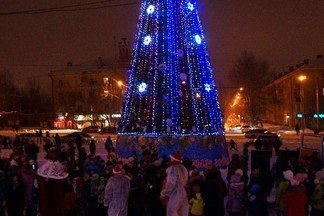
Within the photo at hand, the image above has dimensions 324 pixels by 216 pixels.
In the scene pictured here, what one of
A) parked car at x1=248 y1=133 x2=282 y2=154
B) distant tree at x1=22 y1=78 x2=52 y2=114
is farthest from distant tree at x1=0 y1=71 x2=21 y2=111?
parked car at x1=248 y1=133 x2=282 y2=154

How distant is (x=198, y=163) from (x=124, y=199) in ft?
43.5

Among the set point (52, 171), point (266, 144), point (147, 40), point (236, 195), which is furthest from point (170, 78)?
point (52, 171)

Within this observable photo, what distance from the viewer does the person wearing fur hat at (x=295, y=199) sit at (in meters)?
10.6

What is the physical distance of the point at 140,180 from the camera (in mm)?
12648

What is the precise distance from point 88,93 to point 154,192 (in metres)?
88.3

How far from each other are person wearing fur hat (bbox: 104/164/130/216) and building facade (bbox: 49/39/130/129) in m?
75.1

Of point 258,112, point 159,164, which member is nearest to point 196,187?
point 159,164

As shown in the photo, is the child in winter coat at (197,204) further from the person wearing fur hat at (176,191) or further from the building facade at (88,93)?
the building facade at (88,93)

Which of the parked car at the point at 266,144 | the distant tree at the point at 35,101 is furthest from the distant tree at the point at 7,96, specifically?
the parked car at the point at 266,144

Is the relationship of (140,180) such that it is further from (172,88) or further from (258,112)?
(258,112)

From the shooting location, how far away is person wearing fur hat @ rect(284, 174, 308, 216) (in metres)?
10.6

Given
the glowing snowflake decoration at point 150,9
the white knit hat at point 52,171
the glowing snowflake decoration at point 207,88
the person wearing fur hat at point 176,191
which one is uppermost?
the glowing snowflake decoration at point 150,9

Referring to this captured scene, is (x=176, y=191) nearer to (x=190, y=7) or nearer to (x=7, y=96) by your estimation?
(x=190, y=7)

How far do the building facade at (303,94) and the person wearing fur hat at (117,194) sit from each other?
72.5 metres
